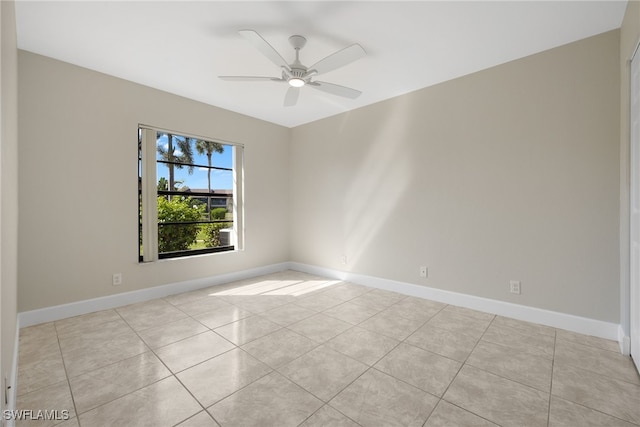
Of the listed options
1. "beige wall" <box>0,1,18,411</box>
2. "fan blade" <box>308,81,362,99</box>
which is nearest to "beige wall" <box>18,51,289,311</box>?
"beige wall" <box>0,1,18,411</box>

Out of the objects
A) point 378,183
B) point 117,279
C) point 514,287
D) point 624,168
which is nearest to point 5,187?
point 117,279

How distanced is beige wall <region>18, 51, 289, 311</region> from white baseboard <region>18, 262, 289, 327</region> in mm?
64

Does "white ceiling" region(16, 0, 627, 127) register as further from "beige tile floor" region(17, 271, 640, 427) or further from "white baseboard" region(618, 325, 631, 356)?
"beige tile floor" region(17, 271, 640, 427)

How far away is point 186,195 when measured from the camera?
3928mm

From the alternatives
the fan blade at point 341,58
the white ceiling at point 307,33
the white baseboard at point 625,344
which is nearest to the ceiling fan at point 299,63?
the fan blade at point 341,58

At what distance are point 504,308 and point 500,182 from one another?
1.30 m

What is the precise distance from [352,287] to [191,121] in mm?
3191

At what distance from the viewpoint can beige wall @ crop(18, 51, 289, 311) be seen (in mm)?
2670

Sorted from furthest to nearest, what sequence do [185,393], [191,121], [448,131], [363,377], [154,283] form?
[191,121], [154,283], [448,131], [363,377], [185,393]

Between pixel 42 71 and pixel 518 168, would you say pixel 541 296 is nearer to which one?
pixel 518 168

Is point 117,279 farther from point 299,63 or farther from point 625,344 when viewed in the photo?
point 625,344

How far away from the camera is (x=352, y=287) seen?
13.2 feet

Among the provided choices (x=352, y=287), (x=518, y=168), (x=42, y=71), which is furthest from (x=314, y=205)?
(x=42, y=71)

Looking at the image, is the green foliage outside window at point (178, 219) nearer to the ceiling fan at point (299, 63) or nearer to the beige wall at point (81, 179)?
the beige wall at point (81, 179)
